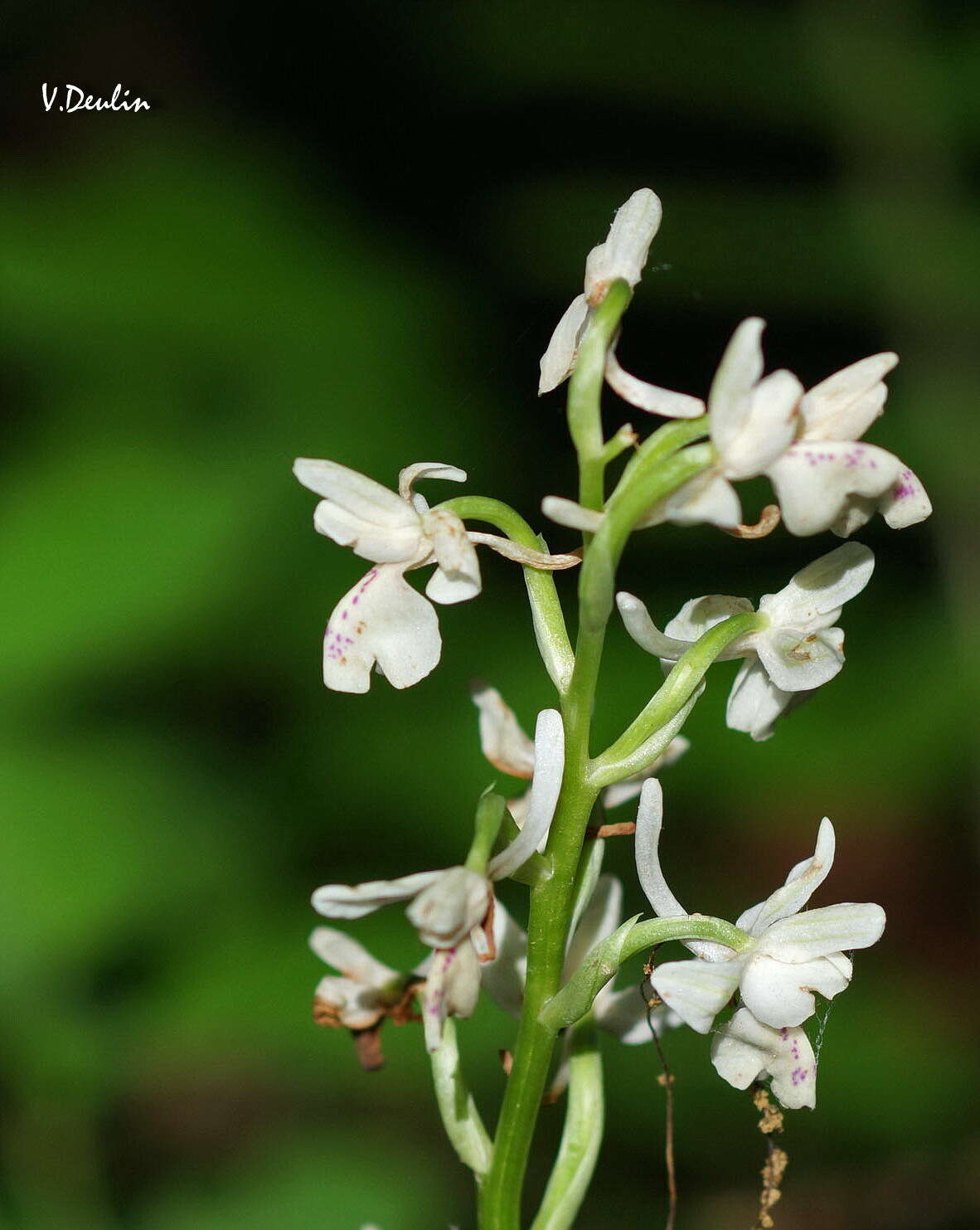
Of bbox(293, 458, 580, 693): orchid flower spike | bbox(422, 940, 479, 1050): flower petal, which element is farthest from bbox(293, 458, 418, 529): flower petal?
bbox(422, 940, 479, 1050): flower petal

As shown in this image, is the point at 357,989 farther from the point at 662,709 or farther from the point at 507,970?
the point at 662,709

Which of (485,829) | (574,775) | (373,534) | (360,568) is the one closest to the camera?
(485,829)

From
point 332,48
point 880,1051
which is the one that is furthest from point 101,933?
point 332,48

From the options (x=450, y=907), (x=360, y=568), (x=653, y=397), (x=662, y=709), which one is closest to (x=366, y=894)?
(x=450, y=907)

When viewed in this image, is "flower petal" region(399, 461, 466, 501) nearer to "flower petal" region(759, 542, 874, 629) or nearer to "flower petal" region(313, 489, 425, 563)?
"flower petal" region(313, 489, 425, 563)

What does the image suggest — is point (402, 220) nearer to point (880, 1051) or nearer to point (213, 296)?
point (213, 296)
